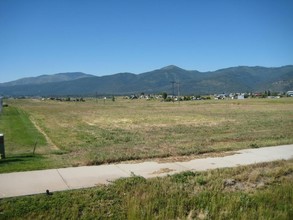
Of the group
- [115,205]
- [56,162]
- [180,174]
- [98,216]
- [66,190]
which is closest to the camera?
[98,216]

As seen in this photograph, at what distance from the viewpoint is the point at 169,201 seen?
8.55 metres

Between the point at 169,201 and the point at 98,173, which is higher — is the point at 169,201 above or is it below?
below

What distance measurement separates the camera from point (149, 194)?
8836 mm

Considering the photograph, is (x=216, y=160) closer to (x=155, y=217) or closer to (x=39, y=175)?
(x=155, y=217)

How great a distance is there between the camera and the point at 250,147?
15.3 metres

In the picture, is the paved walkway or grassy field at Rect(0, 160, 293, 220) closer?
grassy field at Rect(0, 160, 293, 220)

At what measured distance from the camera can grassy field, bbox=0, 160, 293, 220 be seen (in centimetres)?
796

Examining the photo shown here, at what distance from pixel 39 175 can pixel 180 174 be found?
4.26 meters

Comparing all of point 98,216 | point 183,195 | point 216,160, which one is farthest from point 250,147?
point 98,216

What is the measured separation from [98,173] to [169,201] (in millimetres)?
3064

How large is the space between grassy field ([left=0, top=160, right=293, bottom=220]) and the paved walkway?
22.9 inches

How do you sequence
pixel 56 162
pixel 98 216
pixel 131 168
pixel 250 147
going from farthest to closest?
pixel 250 147 → pixel 56 162 → pixel 131 168 → pixel 98 216

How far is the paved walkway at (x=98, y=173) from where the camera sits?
9.30 metres

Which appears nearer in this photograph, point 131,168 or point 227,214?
point 227,214
